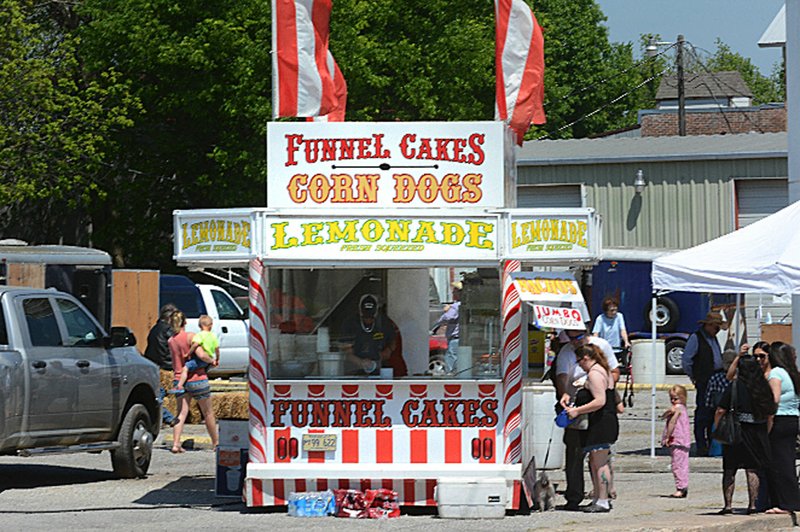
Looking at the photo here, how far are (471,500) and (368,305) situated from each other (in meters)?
2.05

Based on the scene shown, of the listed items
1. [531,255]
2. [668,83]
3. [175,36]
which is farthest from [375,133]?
[668,83]

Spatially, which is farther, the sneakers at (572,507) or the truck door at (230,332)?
the truck door at (230,332)

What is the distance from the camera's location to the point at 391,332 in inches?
546

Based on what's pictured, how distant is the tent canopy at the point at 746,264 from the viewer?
50.3 feet

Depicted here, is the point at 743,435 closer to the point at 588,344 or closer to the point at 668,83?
the point at 588,344

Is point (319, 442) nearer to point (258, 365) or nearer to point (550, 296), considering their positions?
point (258, 365)

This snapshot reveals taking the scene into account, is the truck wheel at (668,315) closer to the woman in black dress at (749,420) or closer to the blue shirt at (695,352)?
the blue shirt at (695,352)

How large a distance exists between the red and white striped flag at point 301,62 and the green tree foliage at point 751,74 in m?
94.4

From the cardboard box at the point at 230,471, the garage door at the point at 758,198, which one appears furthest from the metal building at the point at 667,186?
the cardboard box at the point at 230,471

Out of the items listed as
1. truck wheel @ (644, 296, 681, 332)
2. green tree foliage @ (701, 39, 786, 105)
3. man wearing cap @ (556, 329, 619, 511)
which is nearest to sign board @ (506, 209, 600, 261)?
man wearing cap @ (556, 329, 619, 511)

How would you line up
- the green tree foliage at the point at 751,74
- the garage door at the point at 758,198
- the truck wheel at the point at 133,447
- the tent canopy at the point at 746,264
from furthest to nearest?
1. the green tree foliage at the point at 751,74
2. the garage door at the point at 758,198
3. the truck wheel at the point at 133,447
4. the tent canopy at the point at 746,264

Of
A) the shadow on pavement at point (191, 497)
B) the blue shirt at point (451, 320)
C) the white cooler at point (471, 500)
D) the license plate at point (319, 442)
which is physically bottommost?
the shadow on pavement at point (191, 497)

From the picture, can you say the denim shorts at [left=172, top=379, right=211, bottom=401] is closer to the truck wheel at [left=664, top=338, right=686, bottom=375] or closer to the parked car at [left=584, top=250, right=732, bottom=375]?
the parked car at [left=584, top=250, right=732, bottom=375]

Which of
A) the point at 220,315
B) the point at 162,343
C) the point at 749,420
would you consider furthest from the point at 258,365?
A: the point at 220,315
